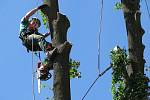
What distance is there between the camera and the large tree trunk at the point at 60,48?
195 inches

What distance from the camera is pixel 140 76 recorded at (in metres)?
6.43

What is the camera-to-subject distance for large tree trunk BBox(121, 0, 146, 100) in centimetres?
652

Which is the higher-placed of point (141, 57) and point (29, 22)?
point (29, 22)

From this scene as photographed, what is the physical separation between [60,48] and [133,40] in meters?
1.87

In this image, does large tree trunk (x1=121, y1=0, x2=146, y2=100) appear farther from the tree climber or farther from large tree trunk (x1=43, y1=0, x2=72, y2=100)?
large tree trunk (x1=43, y1=0, x2=72, y2=100)

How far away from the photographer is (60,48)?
5199 mm

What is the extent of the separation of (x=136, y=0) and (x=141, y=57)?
93cm

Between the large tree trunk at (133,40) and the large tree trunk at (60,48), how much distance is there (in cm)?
161

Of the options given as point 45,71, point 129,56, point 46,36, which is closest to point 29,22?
point 46,36

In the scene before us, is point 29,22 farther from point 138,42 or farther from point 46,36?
point 138,42

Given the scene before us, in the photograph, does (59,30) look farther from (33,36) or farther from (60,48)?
(33,36)

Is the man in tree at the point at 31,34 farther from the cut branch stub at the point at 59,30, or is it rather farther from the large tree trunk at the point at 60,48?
the cut branch stub at the point at 59,30

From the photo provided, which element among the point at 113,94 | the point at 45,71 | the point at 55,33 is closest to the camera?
the point at 55,33

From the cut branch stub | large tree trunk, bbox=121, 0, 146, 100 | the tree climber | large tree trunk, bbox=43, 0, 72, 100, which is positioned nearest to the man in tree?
the tree climber
